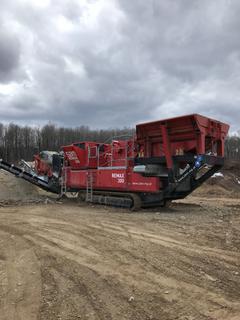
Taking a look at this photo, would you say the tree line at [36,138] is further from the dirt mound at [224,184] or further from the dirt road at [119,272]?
the dirt road at [119,272]

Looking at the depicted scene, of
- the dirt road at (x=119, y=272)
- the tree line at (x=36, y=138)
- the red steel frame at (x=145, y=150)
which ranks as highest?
the tree line at (x=36, y=138)

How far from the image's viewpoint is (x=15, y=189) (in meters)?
21.4

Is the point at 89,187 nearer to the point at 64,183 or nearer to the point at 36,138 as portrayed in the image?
the point at 64,183

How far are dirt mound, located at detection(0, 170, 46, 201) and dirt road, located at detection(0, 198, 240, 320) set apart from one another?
32.5ft

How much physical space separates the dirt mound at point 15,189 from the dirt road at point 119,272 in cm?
991

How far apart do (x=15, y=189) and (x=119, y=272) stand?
52.5 ft

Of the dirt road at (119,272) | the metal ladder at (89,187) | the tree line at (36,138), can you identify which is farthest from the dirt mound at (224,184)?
the tree line at (36,138)

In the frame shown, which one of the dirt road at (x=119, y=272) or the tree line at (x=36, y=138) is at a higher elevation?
the tree line at (x=36, y=138)

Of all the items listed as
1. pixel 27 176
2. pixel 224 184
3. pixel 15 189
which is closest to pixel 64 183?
pixel 27 176

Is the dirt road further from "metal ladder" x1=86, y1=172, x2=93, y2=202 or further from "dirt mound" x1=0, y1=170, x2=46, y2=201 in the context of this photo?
"dirt mound" x1=0, y1=170, x2=46, y2=201

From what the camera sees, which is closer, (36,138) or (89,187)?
(89,187)

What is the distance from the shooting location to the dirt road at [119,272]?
16.1 feet

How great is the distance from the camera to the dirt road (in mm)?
4914

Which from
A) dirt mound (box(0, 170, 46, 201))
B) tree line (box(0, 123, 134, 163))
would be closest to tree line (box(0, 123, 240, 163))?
tree line (box(0, 123, 134, 163))
